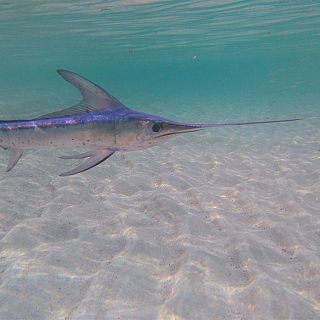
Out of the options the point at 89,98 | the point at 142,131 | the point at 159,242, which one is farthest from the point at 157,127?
the point at 159,242

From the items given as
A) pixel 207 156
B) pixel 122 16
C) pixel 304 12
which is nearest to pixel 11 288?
pixel 207 156

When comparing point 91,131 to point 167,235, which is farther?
point 167,235

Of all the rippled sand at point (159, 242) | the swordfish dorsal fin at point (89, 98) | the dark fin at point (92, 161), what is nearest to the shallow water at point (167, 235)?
the rippled sand at point (159, 242)

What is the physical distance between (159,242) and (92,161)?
8.03 feet

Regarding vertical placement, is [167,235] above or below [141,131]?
below

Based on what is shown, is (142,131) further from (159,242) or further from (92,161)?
(159,242)

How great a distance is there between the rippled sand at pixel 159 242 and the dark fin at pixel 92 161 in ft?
5.40

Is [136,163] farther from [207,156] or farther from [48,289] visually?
[48,289]

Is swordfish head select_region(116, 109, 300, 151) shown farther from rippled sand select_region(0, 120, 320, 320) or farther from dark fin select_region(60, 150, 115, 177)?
rippled sand select_region(0, 120, 320, 320)

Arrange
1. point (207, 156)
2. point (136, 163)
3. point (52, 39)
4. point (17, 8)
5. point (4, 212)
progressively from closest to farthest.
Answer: point (4, 212), point (136, 163), point (207, 156), point (17, 8), point (52, 39)

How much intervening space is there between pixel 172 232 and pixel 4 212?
310cm

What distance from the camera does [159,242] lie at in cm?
518

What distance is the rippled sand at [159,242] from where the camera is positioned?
3807mm

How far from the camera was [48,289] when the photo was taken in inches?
157
